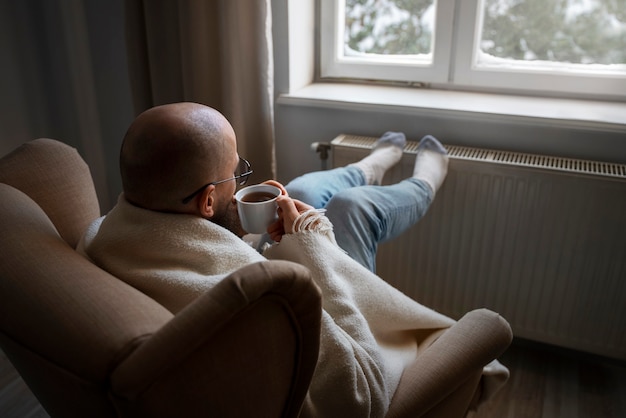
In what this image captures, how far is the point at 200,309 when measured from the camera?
65 centimetres

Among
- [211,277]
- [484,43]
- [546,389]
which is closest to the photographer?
[211,277]

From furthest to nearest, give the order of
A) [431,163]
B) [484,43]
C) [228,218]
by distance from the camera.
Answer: [484,43], [431,163], [228,218]

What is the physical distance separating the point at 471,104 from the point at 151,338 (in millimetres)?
1446

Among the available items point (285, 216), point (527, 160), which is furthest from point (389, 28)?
point (285, 216)

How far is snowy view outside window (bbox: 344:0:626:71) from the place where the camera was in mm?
1776

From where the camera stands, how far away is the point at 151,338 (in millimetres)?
647

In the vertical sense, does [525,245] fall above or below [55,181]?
below

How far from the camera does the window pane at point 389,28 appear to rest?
1.95m

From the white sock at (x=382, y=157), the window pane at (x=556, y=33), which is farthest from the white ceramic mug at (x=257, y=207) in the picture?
the window pane at (x=556, y=33)

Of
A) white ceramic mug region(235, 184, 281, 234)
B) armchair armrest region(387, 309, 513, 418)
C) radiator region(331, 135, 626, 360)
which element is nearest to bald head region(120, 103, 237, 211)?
white ceramic mug region(235, 184, 281, 234)

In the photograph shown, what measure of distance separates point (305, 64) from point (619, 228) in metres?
1.13

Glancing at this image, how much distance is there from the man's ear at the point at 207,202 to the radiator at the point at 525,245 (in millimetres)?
912

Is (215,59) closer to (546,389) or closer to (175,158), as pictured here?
(175,158)

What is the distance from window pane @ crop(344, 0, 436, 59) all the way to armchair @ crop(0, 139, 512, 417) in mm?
1423
